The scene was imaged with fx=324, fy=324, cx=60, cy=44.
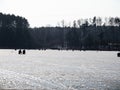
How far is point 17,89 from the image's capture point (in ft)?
116

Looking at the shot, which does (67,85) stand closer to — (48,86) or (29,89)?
(48,86)

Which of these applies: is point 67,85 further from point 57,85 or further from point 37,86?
point 37,86

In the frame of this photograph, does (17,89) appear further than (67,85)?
No

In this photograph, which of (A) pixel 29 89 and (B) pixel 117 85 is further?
(B) pixel 117 85

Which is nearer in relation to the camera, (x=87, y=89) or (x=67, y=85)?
(x=87, y=89)

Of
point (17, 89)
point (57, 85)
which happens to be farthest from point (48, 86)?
point (17, 89)

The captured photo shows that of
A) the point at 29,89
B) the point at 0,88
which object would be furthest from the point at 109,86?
the point at 0,88

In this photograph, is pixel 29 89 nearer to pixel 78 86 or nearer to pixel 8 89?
pixel 8 89

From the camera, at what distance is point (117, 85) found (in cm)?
3900

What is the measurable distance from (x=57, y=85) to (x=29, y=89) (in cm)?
460

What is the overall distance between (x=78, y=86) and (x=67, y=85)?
4.66 feet

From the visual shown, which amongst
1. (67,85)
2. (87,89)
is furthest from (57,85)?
(87,89)

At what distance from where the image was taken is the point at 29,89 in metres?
35.6

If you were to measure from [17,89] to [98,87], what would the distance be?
947 cm
